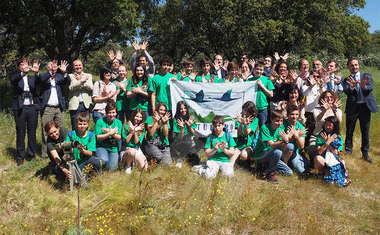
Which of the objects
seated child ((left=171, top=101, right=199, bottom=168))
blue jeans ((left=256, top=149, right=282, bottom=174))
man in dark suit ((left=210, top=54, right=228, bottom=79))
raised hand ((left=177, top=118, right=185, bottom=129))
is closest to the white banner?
seated child ((left=171, top=101, right=199, bottom=168))

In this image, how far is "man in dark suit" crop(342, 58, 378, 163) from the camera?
688 cm

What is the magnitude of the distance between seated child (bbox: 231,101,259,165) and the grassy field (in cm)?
51

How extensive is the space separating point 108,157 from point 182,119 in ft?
5.70

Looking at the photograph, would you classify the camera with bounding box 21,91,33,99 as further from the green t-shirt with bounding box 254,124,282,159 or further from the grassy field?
the green t-shirt with bounding box 254,124,282,159

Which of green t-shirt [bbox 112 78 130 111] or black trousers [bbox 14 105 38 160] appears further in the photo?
green t-shirt [bbox 112 78 130 111]

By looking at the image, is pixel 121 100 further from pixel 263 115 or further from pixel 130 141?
pixel 263 115

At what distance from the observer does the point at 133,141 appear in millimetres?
6004

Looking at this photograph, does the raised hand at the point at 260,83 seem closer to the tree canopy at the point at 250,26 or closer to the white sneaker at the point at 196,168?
the white sneaker at the point at 196,168

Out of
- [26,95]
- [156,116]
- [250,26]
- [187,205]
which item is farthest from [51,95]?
[250,26]

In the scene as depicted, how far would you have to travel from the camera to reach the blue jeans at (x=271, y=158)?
5734 mm

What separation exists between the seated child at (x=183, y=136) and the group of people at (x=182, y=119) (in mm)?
23

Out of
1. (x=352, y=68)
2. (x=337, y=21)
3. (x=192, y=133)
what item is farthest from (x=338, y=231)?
(x=337, y=21)

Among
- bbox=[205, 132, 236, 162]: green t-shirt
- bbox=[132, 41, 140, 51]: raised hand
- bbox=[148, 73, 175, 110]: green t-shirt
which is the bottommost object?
bbox=[205, 132, 236, 162]: green t-shirt

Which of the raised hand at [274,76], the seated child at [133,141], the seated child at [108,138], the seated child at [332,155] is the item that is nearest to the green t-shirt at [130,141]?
the seated child at [133,141]
